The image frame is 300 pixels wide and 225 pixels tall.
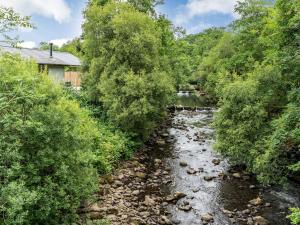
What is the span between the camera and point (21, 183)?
802 centimetres

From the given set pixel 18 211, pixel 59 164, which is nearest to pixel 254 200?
pixel 59 164

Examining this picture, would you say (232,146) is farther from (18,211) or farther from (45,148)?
(18,211)

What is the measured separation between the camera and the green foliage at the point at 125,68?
809 inches

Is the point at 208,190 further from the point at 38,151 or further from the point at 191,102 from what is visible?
the point at 191,102

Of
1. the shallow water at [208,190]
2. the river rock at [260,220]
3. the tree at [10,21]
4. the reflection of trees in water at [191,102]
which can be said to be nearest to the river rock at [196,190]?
the shallow water at [208,190]

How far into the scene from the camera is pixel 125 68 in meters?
21.5

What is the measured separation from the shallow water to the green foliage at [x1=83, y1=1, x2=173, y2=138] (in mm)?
3498

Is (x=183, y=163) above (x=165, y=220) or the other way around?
above

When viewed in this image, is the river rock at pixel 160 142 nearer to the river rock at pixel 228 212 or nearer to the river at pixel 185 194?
the river at pixel 185 194

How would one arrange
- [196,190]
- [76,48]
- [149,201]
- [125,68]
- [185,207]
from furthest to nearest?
[76,48] < [125,68] < [196,190] < [149,201] < [185,207]

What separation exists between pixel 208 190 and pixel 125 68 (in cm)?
1050

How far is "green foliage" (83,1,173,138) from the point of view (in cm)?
2055

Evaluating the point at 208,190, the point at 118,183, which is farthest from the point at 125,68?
the point at 208,190

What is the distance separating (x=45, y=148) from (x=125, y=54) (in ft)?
46.0
